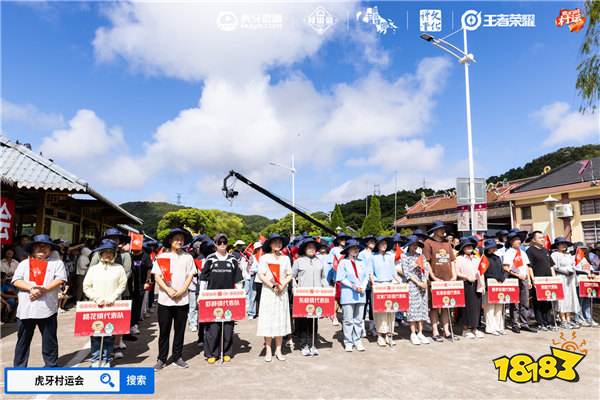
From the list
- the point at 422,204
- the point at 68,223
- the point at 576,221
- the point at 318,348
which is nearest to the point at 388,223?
the point at 422,204

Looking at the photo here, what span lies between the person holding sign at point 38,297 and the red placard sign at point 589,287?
9989 millimetres

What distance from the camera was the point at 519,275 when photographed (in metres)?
7.34

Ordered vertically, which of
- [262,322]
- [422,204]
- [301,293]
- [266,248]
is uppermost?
[422,204]

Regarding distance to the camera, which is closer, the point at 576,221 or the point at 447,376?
the point at 447,376

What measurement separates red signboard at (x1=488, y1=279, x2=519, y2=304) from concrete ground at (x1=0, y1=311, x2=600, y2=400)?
0.70m

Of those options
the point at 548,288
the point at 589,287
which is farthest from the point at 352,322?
the point at 589,287

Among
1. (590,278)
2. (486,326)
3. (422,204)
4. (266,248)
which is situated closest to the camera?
(266,248)

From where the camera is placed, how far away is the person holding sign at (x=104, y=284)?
487 centimetres

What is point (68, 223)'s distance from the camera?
1386 centimetres

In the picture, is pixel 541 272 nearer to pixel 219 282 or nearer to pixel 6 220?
pixel 219 282

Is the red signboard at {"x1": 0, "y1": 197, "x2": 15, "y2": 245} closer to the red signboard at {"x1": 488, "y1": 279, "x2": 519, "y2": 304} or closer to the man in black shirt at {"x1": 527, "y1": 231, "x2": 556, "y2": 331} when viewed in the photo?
the red signboard at {"x1": 488, "y1": 279, "x2": 519, "y2": 304}

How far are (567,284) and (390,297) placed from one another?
463cm

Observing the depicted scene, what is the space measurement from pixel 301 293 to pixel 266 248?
922mm

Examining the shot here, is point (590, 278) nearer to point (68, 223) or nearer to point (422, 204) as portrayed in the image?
point (68, 223)
